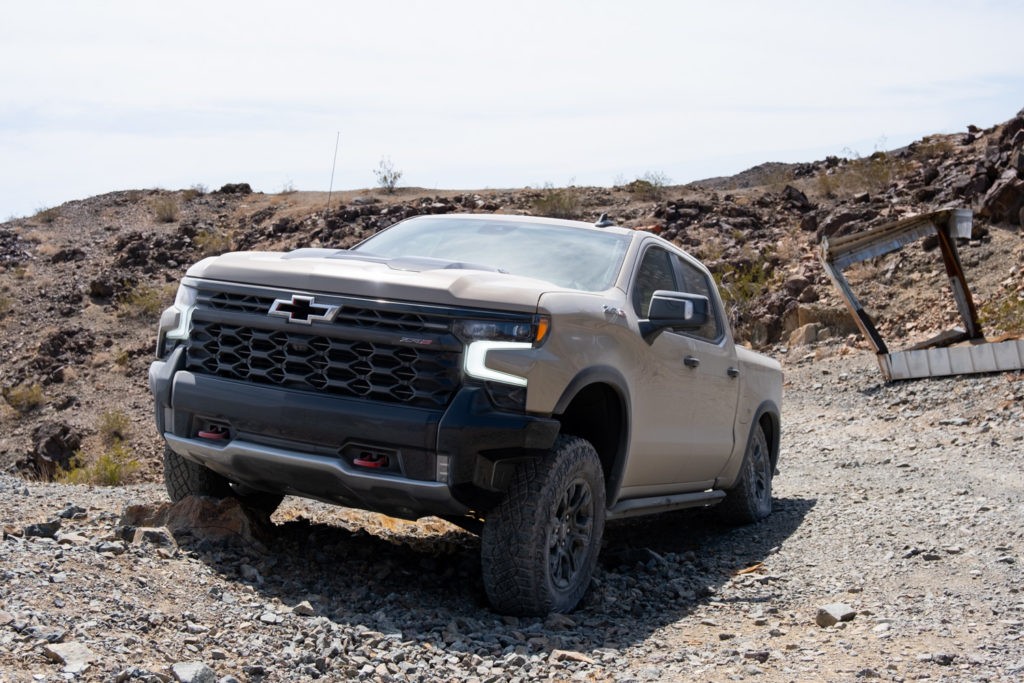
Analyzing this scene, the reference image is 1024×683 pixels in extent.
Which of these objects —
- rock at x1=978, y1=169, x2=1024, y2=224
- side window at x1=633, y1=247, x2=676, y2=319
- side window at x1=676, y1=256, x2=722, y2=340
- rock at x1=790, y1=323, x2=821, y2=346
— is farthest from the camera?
rock at x1=978, y1=169, x2=1024, y2=224

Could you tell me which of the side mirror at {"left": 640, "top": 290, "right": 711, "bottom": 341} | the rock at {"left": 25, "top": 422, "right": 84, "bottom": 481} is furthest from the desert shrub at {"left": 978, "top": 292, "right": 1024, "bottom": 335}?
the rock at {"left": 25, "top": 422, "right": 84, "bottom": 481}

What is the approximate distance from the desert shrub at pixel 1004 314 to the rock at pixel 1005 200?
3558 millimetres

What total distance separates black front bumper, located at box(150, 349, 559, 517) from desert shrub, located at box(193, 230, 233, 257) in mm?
26788

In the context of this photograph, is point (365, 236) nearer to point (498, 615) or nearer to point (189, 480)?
point (189, 480)

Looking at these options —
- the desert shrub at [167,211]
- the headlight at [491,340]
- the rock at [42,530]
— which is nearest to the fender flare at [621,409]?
the headlight at [491,340]

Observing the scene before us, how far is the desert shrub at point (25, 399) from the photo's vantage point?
22141 mm

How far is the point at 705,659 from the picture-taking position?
4746 mm

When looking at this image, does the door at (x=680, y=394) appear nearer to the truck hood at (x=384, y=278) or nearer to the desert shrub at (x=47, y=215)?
the truck hood at (x=384, y=278)

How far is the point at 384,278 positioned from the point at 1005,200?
20.0 m

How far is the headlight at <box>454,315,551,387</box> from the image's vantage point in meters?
4.71

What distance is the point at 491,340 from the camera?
187 inches

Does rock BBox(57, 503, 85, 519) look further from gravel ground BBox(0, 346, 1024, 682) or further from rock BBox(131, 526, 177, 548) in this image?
rock BBox(131, 526, 177, 548)

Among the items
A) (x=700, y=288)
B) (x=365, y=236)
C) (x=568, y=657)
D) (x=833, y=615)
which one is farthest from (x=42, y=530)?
(x=365, y=236)

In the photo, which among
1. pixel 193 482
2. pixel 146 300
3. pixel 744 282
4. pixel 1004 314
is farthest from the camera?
pixel 146 300
